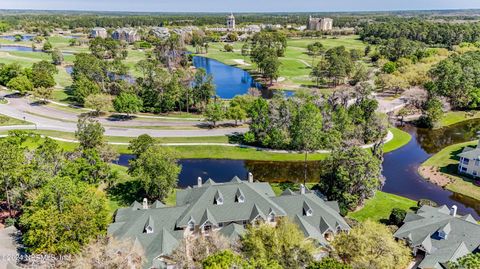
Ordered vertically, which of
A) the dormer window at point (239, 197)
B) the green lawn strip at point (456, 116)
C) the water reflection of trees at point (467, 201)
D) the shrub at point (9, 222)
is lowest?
the water reflection of trees at point (467, 201)

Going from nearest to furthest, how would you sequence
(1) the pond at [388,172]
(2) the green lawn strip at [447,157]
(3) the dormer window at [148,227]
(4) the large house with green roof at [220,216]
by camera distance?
(3) the dormer window at [148,227]
(4) the large house with green roof at [220,216]
(1) the pond at [388,172]
(2) the green lawn strip at [447,157]

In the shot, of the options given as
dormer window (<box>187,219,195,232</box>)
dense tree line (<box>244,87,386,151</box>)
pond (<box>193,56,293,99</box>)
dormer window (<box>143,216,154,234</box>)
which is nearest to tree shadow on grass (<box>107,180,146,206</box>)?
dormer window (<box>143,216,154,234</box>)

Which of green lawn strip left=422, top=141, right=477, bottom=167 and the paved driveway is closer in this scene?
the paved driveway

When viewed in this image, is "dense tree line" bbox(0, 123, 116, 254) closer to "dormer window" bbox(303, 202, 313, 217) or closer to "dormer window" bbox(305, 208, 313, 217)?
"dormer window" bbox(303, 202, 313, 217)

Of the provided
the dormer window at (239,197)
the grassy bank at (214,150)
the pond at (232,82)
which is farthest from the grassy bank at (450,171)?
the pond at (232,82)

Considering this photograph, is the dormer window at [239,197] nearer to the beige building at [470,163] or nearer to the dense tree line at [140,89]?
the beige building at [470,163]

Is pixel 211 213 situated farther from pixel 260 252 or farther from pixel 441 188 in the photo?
pixel 441 188
